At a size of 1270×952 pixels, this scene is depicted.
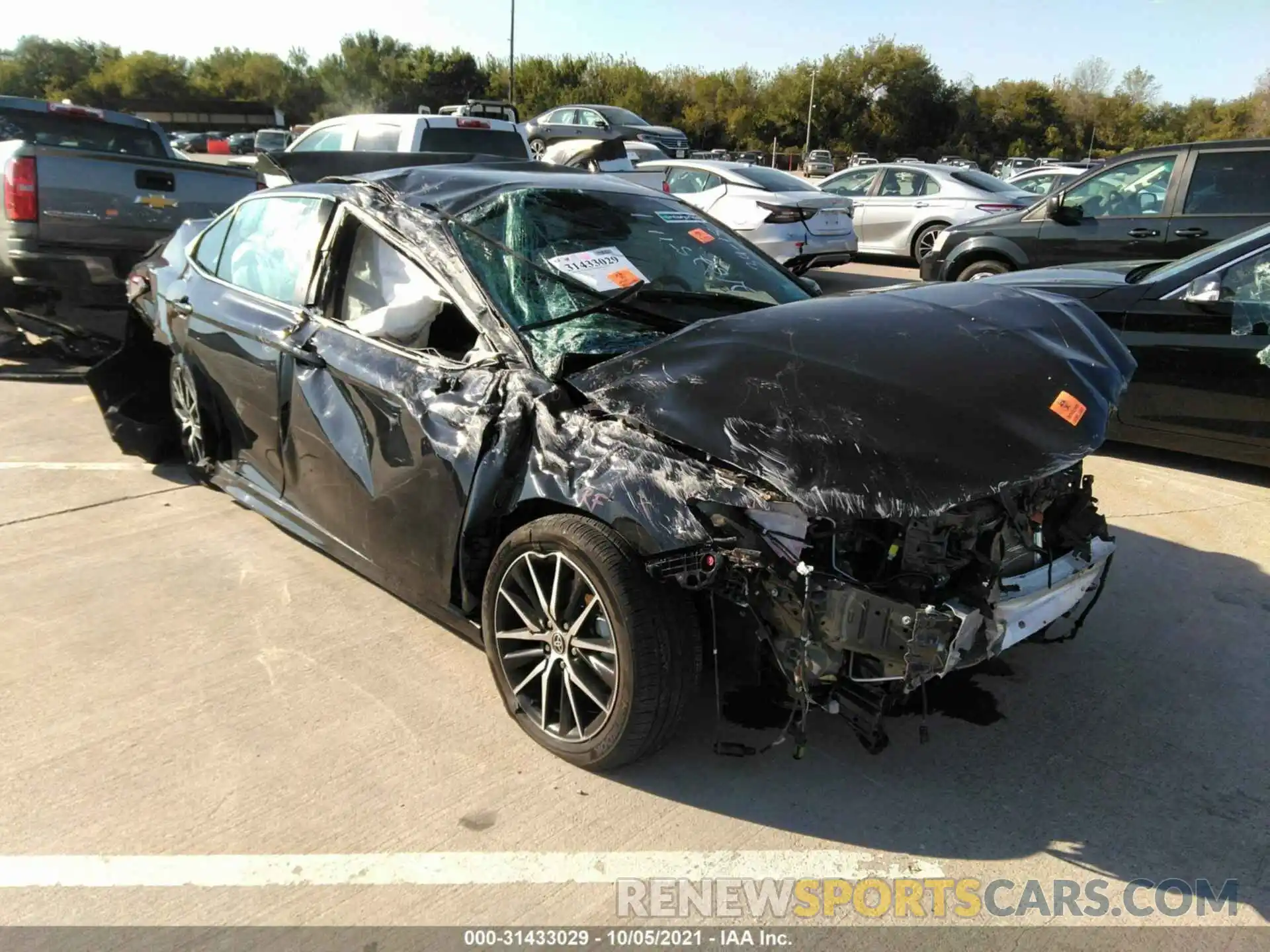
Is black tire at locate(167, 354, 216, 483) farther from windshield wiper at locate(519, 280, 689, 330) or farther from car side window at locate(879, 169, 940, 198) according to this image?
car side window at locate(879, 169, 940, 198)

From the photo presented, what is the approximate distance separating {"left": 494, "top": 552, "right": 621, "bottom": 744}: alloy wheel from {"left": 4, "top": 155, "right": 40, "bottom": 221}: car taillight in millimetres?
5736

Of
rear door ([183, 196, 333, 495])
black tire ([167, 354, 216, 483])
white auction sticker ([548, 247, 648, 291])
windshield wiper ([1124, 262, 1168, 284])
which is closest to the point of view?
white auction sticker ([548, 247, 648, 291])

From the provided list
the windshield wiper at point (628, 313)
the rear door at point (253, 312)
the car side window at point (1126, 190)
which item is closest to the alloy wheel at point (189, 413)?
the rear door at point (253, 312)

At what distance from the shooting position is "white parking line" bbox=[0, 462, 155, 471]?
18.0 feet

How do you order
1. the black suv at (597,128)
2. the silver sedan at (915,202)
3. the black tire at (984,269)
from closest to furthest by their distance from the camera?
the black tire at (984,269) < the silver sedan at (915,202) < the black suv at (597,128)

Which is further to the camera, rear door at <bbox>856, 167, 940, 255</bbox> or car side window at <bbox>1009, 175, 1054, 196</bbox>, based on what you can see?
car side window at <bbox>1009, 175, 1054, 196</bbox>

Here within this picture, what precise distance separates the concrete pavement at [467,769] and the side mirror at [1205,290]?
1.85 metres

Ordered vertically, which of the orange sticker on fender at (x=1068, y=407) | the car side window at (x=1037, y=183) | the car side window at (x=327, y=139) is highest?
the car side window at (x=1037, y=183)

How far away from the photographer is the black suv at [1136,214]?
25.7ft

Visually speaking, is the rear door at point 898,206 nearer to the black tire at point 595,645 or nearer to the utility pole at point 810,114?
the black tire at point 595,645

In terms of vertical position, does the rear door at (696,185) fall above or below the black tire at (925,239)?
above

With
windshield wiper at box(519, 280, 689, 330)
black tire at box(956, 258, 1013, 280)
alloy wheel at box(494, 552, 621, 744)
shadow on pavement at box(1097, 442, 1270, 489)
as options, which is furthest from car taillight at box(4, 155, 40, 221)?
black tire at box(956, 258, 1013, 280)

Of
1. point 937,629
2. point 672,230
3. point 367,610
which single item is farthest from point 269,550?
point 937,629

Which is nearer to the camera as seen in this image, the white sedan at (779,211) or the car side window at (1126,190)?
the car side window at (1126,190)
